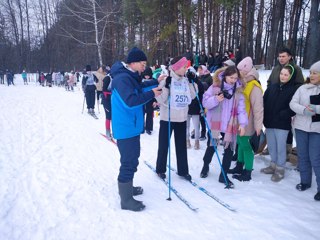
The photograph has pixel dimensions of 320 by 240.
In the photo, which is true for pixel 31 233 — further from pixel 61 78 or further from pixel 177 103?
pixel 61 78

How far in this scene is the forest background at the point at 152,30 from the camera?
60.5 ft

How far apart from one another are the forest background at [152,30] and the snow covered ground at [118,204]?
11.6 meters

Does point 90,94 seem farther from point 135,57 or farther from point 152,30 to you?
point 152,30

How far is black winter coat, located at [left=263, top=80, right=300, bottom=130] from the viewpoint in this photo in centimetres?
411

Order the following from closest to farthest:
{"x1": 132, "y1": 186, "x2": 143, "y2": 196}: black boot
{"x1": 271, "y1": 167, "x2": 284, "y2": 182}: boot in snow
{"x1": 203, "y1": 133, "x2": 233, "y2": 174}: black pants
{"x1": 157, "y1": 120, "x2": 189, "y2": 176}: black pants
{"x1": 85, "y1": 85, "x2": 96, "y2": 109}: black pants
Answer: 1. {"x1": 132, "y1": 186, "x2": 143, "y2": 196}: black boot
2. {"x1": 203, "y1": 133, "x2": 233, "y2": 174}: black pants
3. {"x1": 157, "y1": 120, "x2": 189, "y2": 176}: black pants
4. {"x1": 271, "y1": 167, "x2": 284, "y2": 182}: boot in snow
5. {"x1": 85, "y1": 85, "x2": 96, "y2": 109}: black pants

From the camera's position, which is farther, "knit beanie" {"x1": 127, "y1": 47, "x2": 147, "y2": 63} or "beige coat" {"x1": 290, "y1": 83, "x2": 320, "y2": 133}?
"beige coat" {"x1": 290, "y1": 83, "x2": 320, "y2": 133}

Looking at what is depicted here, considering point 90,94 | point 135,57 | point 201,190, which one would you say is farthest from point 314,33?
point 135,57

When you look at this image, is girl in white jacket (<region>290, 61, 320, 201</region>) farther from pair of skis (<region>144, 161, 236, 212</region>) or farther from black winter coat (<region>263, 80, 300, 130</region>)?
pair of skis (<region>144, 161, 236, 212</region>)

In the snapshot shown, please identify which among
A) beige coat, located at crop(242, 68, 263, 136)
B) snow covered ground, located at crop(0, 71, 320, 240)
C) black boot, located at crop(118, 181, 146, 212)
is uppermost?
beige coat, located at crop(242, 68, 263, 136)

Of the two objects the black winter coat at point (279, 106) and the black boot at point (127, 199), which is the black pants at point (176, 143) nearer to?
the black boot at point (127, 199)

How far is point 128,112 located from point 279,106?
243 cm

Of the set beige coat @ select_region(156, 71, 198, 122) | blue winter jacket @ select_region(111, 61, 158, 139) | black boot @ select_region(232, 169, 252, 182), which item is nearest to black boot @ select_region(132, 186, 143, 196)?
blue winter jacket @ select_region(111, 61, 158, 139)

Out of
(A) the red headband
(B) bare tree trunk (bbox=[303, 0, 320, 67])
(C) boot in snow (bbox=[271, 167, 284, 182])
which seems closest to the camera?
(A) the red headband

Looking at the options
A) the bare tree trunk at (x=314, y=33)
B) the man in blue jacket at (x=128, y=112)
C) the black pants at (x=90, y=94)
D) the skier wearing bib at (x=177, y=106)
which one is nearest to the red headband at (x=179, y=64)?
the skier wearing bib at (x=177, y=106)
